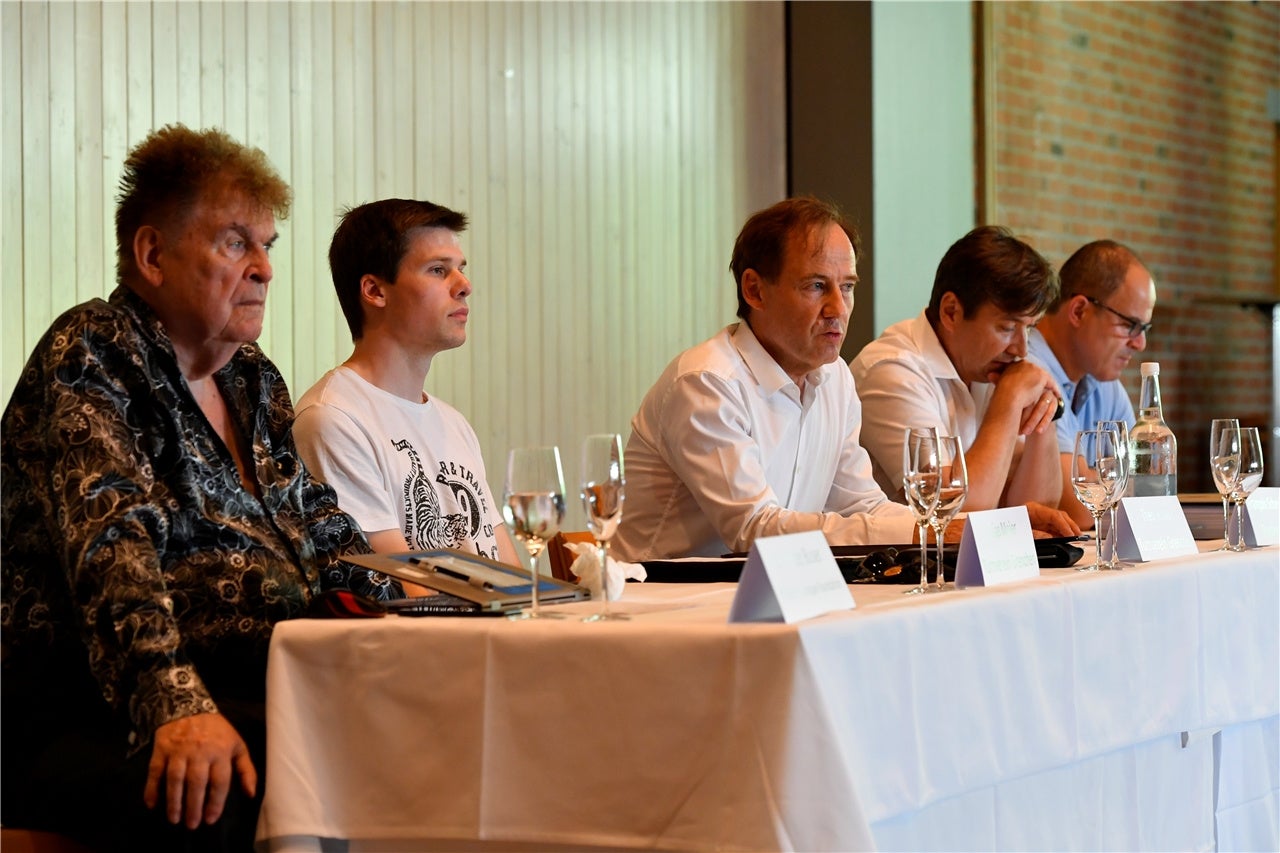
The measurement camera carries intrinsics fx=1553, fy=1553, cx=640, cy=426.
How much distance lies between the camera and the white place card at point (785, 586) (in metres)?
1.50

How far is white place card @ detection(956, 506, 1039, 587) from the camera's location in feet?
6.05

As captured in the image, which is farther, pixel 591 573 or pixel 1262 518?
pixel 1262 518

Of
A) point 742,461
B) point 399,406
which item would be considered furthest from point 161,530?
point 742,461

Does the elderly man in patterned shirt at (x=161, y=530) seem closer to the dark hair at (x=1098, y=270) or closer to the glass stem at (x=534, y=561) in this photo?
the glass stem at (x=534, y=561)

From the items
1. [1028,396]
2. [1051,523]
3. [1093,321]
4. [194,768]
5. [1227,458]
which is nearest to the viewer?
[194,768]

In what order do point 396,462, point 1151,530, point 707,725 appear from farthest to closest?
point 396,462, point 1151,530, point 707,725

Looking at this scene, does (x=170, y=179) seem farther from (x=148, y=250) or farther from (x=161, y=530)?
(x=161, y=530)

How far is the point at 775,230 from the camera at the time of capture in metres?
3.01

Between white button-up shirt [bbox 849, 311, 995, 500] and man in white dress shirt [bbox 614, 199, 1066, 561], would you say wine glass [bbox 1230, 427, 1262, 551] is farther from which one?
white button-up shirt [bbox 849, 311, 995, 500]

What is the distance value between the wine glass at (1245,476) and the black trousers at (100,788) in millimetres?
1494

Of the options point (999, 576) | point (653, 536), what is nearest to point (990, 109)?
point (653, 536)

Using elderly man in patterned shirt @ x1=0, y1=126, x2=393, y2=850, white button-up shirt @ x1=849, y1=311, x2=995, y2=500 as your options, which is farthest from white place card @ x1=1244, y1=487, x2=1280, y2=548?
elderly man in patterned shirt @ x1=0, y1=126, x2=393, y2=850

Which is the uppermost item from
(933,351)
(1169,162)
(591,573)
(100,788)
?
(1169,162)

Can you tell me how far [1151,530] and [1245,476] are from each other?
27 centimetres
